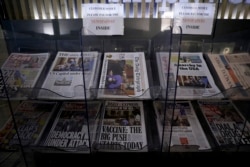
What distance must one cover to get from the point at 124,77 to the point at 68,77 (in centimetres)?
26

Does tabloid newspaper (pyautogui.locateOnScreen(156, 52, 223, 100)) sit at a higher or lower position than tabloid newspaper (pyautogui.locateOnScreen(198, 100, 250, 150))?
higher

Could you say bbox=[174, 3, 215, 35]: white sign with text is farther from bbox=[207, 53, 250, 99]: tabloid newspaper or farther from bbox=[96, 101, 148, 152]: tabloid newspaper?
bbox=[96, 101, 148, 152]: tabloid newspaper

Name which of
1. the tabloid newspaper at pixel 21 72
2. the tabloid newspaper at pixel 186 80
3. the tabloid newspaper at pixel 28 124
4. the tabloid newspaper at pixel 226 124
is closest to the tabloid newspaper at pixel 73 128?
the tabloid newspaper at pixel 28 124

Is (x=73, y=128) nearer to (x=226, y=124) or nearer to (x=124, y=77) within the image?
(x=124, y=77)

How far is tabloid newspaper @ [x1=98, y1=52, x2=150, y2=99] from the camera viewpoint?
99 centimetres

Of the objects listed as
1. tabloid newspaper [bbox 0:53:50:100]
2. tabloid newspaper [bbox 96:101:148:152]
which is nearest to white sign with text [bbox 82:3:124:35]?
tabloid newspaper [bbox 0:53:50:100]

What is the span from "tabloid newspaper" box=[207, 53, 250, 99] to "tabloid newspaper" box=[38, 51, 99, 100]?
0.59 meters

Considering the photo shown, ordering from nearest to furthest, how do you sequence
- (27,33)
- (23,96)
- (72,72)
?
(23,96)
(72,72)
(27,33)

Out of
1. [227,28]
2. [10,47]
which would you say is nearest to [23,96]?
[10,47]

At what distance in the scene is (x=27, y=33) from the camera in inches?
52.8

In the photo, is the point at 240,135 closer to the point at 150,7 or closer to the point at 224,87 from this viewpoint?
the point at 224,87

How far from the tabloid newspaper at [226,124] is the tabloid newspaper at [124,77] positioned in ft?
1.25

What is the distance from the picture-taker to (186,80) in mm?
1040

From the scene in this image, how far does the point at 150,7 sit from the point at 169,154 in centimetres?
82
